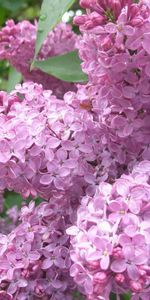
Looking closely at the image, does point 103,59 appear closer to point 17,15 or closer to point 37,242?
point 37,242

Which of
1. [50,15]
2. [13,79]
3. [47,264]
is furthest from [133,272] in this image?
[13,79]

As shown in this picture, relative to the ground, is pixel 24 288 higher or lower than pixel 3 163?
lower

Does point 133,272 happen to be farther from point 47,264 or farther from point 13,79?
point 13,79

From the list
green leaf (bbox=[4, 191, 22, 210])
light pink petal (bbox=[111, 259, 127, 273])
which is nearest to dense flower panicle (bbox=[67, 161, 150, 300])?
light pink petal (bbox=[111, 259, 127, 273])

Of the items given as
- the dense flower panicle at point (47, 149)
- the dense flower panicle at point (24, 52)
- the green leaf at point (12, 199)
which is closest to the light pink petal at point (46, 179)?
the dense flower panicle at point (47, 149)

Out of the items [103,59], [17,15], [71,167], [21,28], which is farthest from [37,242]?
[17,15]

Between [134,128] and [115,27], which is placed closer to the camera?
[115,27]

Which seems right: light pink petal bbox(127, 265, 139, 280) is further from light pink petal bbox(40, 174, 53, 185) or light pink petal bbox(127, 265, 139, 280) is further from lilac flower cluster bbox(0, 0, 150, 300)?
light pink petal bbox(40, 174, 53, 185)

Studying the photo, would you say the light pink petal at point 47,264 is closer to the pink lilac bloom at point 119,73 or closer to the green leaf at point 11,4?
the pink lilac bloom at point 119,73
